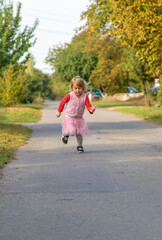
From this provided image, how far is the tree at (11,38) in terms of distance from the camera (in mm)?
32500

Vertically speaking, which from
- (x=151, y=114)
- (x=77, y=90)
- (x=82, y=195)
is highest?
(x=77, y=90)

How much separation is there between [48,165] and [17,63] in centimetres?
2872

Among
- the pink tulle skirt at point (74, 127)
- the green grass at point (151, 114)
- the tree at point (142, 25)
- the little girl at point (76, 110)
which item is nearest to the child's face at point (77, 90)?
the little girl at point (76, 110)

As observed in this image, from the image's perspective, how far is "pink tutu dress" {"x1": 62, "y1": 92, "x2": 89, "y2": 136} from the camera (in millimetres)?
8852

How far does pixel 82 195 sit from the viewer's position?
505 centimetres

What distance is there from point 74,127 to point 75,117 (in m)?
0.25

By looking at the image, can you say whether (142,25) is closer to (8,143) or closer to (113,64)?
(8,143)

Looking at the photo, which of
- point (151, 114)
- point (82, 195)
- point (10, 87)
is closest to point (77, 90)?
point (82, 195)

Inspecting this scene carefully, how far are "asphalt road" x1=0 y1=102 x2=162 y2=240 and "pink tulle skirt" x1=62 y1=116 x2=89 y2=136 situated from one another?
454mm

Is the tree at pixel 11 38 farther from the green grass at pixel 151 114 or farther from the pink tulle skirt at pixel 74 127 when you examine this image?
the pink tulle skirt at pixel 74 127

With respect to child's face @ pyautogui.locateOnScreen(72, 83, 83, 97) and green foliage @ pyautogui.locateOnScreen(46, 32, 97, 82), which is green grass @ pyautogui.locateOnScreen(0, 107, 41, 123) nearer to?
child's face @ pyautogui.locateOnScreen(72, 83, 83, 97)

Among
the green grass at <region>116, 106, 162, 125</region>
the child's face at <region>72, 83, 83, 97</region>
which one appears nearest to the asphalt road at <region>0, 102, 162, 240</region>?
the child's face at <region>72, 83, 83, 97</region>

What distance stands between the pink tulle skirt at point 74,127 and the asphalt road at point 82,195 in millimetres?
454

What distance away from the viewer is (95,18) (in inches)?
976
